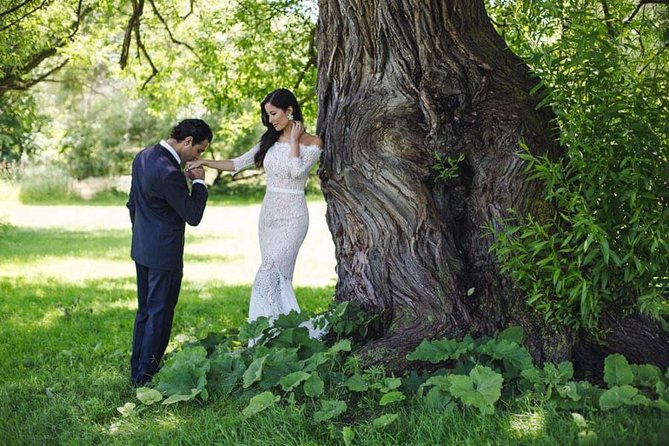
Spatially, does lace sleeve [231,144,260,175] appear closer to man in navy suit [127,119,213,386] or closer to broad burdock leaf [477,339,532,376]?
man in navy suit [127,119,213,386]

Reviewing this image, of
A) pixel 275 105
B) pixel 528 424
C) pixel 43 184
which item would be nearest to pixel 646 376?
pixel 528 424

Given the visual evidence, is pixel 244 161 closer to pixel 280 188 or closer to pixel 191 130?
pixel 280 188

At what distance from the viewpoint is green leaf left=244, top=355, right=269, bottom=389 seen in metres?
5.17

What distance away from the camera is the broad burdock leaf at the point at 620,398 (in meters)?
4.35

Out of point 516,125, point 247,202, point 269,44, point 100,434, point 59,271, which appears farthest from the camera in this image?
point 247,202

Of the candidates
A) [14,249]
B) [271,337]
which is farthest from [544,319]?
[14,249]

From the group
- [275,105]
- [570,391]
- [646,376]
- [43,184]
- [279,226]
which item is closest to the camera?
[570,391]

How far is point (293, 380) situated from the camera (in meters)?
5.06

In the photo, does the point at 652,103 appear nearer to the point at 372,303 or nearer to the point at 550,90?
the point at 550,90

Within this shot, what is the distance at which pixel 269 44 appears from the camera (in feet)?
36.4

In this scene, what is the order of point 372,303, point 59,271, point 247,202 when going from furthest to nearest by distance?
point 247,202 → point 59,271 → point 372,303

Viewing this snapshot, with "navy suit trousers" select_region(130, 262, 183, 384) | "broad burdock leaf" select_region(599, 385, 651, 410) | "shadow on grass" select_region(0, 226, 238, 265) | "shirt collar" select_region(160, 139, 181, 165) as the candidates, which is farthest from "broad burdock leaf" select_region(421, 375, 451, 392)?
"shadow on grass" select_region(0, 226, 238, 265)

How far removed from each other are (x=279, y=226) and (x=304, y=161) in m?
0.63

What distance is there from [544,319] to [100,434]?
2838 millimetres
